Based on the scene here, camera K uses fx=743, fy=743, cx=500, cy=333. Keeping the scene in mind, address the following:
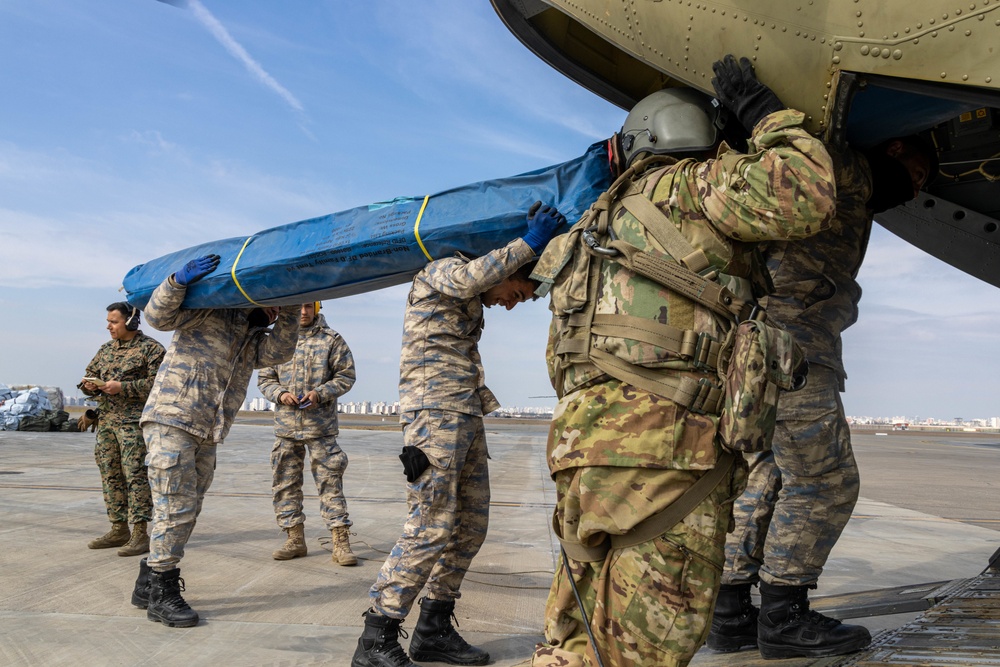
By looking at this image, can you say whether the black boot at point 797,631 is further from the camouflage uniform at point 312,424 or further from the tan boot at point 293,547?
the tan boot at point 293,547

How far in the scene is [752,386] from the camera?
201 centimetres

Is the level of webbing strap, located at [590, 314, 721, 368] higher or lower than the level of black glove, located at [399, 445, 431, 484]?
higher

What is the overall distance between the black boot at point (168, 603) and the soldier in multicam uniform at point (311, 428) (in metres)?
1.40

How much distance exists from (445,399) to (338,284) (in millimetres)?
874

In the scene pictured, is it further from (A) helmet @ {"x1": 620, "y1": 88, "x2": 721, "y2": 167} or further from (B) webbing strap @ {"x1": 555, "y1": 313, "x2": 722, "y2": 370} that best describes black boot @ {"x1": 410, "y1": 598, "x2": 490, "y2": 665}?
(A) helmet @ {"x1": 620, "y1": 88, "x2": 721, "y2": 167}

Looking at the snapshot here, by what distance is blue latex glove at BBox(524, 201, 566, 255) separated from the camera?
315cm

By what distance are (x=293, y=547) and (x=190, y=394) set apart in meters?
1.70

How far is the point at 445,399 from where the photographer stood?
3471 mm

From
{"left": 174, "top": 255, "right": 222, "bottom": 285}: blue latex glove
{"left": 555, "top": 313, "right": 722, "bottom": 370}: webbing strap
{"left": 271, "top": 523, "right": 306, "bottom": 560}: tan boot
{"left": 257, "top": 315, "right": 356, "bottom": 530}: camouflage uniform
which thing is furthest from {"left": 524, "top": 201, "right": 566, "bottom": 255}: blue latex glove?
{"left": 271, "top": 523, "right": 306, "bottom": 560}: tan boot

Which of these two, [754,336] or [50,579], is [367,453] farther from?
[754,336]

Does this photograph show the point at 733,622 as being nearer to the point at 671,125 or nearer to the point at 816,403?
the point at 816,403

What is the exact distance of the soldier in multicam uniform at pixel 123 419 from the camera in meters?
5.64

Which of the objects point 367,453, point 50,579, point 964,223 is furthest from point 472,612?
point 367,453

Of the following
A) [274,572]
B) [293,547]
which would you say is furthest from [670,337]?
[293,547]
